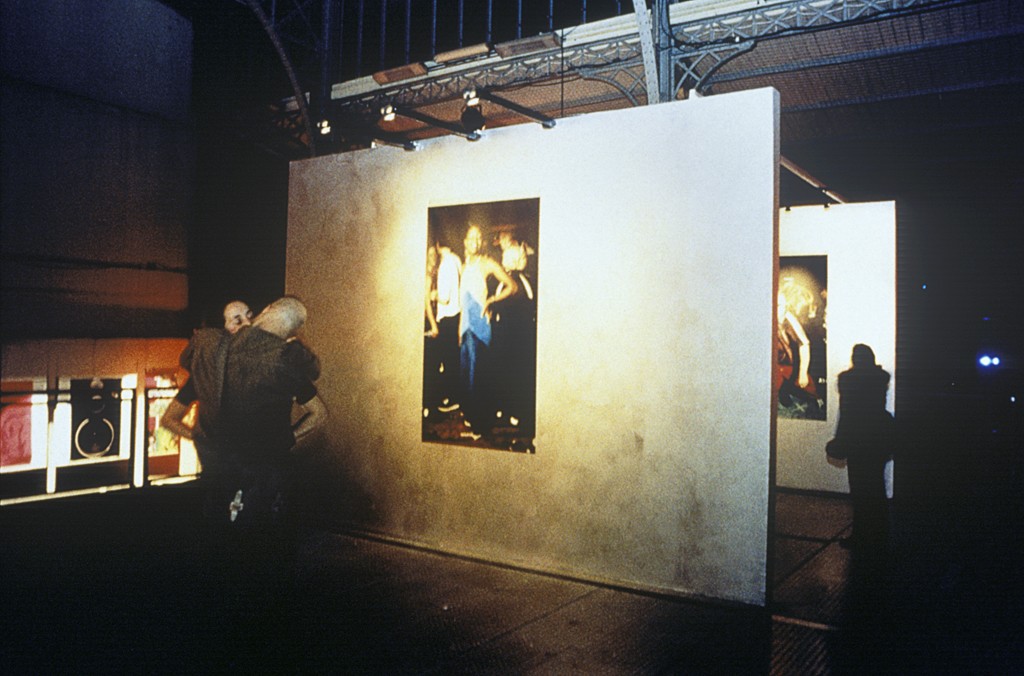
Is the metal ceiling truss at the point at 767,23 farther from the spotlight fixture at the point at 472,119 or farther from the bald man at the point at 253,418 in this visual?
the bald man at the point at 253,418

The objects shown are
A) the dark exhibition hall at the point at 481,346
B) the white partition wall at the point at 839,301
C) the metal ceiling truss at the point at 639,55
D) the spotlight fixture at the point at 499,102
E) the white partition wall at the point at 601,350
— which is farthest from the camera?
the white partition wall at the point at 839,301

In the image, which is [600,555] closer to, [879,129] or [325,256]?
[325,256]

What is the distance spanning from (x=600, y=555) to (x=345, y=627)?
1.95 meters

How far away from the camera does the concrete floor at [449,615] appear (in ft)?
13.3

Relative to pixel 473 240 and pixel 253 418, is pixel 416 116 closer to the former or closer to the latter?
pixel 473 240

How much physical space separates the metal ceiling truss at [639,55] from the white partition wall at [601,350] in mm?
1215

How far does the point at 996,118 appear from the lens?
853 cm

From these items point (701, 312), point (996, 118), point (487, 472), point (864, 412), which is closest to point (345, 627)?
point (487, 472)

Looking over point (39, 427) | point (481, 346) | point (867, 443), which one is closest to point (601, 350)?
point (481, 346)

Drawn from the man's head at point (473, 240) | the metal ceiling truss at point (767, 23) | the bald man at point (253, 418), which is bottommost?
the bald man at point (253, 418)

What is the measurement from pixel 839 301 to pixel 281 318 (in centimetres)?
692

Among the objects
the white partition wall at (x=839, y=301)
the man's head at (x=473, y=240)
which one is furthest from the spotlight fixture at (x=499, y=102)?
the white partition wall at (x=839, y=301)

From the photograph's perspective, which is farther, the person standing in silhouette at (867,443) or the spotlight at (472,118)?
the person standing in silhouette at (867,443)

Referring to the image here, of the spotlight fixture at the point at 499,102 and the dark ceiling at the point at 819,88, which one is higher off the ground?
the dark ceiling at the point at 819,88
